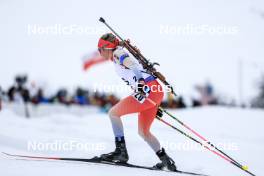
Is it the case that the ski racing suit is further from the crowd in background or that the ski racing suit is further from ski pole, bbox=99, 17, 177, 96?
the crowd in background

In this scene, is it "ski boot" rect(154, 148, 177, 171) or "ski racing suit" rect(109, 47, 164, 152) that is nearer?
"ski racing suit" rect(109, 47, 164, 152)

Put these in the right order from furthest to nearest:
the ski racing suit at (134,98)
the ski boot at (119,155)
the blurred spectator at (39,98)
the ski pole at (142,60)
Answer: the blurred spectator at (39,98) < the ski boot at (119,155) < the ski pole at (142,60) < the ski racing suit at (134,98)

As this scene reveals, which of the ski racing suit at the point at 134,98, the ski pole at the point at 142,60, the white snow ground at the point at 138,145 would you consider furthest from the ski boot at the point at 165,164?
the ski pole at the point at 142,60

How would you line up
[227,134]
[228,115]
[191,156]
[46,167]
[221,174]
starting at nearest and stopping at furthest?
[46,167], [221,174], [191,156], [227,134], [228,115]

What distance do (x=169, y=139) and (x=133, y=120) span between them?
6.37m

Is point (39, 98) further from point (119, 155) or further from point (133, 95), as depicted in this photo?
point (133, 95)

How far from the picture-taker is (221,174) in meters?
8.48

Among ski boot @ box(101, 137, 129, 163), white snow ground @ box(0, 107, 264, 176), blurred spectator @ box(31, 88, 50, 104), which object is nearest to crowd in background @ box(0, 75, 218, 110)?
blurred spectator @ box(31, 88, 50, 104)

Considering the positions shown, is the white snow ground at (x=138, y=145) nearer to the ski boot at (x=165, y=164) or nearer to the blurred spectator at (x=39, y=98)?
the ski boot at (x=165, y=164)

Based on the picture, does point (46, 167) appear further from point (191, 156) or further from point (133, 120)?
point (133, 120)

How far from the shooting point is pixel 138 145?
1160 cm

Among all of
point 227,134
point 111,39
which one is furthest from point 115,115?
point 227,134

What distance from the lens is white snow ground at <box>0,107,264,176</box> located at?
22.8 feet

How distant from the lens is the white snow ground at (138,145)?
695 cm
